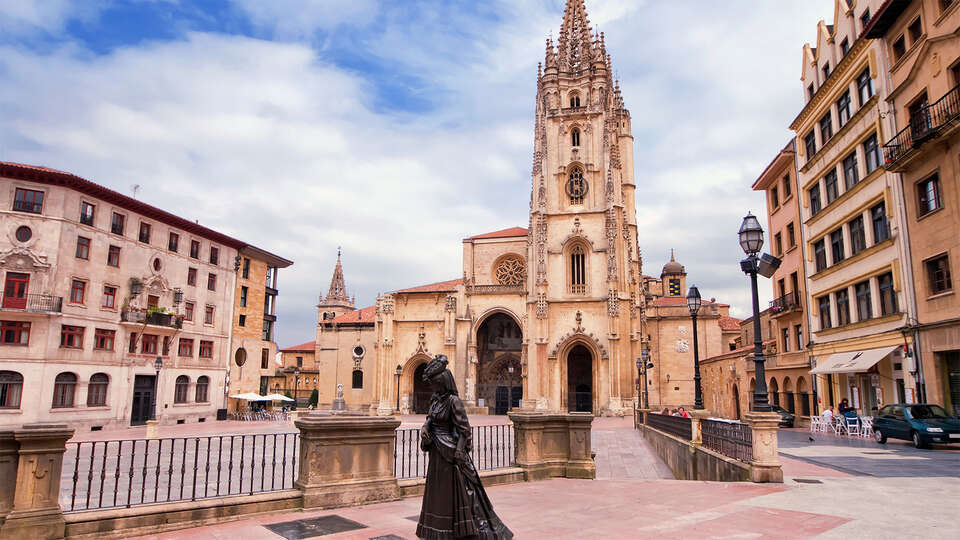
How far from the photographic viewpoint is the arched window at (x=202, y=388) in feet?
127

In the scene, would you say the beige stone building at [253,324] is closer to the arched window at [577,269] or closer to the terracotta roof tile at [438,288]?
the terracotta roof tile at [438,288]

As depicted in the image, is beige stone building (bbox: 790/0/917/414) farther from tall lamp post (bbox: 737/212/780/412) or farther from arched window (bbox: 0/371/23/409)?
→ arched window (bbox: 0/371/23/409)

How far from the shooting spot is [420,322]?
5056 centimetres

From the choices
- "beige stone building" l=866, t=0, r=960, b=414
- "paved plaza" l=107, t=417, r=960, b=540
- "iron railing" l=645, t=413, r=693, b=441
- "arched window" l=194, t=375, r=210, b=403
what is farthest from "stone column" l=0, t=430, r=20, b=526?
"arched window" l=194, t=375, r=210, b=403

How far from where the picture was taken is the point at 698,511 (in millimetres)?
7434

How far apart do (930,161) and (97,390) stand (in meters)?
38.2

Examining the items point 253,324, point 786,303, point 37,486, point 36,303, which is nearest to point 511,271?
point 253,324

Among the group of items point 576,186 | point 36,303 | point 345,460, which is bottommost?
point 345,460

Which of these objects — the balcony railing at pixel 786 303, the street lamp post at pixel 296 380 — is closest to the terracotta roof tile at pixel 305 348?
the street lamp post at pixel 296 380

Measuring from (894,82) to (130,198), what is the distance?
36.8 m

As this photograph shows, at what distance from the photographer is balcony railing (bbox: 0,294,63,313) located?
92.4 ft

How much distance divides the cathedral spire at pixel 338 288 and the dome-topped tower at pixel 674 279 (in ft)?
170

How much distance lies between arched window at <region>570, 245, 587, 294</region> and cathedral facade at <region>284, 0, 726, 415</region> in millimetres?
83

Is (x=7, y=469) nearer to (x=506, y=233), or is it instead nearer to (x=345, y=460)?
(x=345, y=460)
